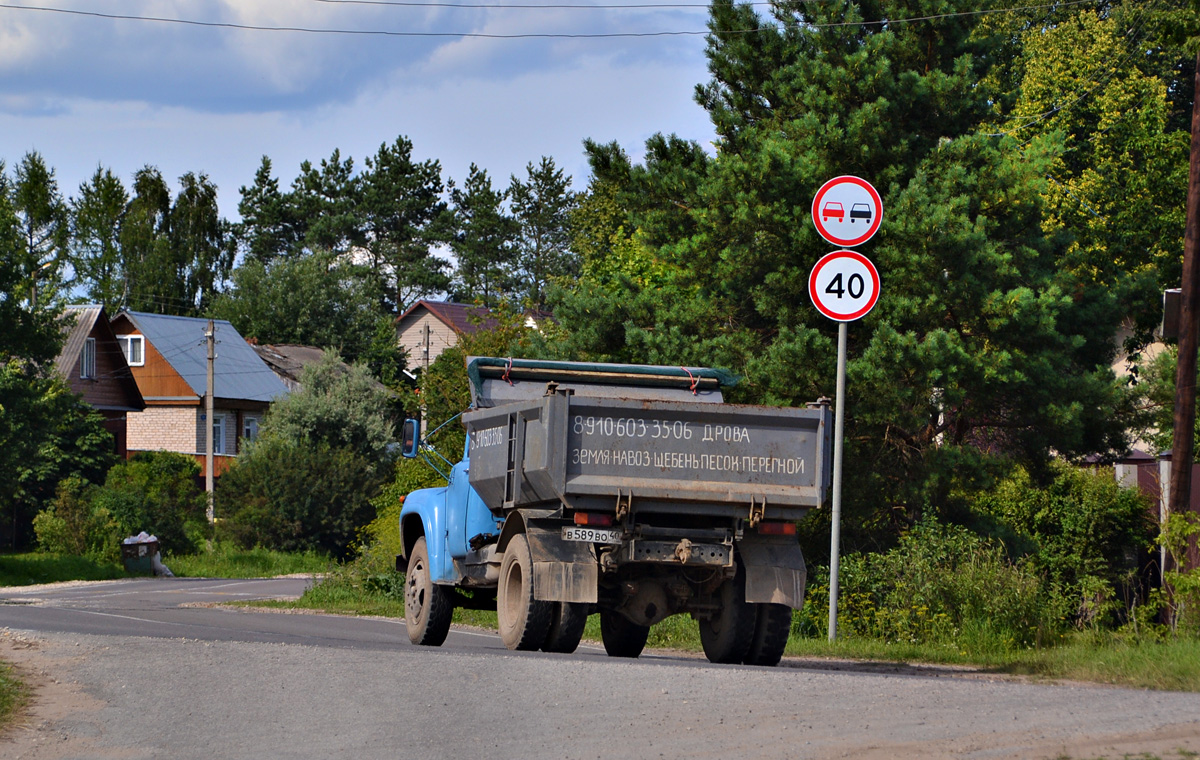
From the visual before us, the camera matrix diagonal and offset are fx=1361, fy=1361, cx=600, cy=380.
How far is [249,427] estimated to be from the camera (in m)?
62.9

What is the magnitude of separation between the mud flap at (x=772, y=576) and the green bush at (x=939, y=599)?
357cm

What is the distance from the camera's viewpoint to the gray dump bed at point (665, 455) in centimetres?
1006

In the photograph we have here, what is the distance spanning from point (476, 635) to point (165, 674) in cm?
827

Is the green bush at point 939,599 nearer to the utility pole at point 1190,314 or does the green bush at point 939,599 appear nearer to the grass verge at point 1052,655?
the grass verge at point 1052,655

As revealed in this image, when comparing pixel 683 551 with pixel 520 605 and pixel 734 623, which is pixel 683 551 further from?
pixel 520 605

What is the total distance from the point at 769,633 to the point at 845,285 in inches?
180

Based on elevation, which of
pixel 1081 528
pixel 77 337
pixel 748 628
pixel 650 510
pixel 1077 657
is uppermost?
pixel 77 337

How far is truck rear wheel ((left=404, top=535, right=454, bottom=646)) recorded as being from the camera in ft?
41.5

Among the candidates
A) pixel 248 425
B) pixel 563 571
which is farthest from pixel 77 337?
pixel 563 571

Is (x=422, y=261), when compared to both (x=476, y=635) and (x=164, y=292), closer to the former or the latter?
(x=164, y=292)

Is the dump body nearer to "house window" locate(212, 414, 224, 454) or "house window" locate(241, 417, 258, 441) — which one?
"house window" locate(212, 414, 224, 454)

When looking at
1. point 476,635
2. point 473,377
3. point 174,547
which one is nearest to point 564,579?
point 473,377

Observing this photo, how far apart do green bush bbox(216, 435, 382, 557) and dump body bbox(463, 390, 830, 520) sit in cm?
3510

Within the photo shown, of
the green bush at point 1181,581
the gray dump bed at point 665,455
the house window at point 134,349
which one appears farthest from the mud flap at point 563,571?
the house window at point 134,349
